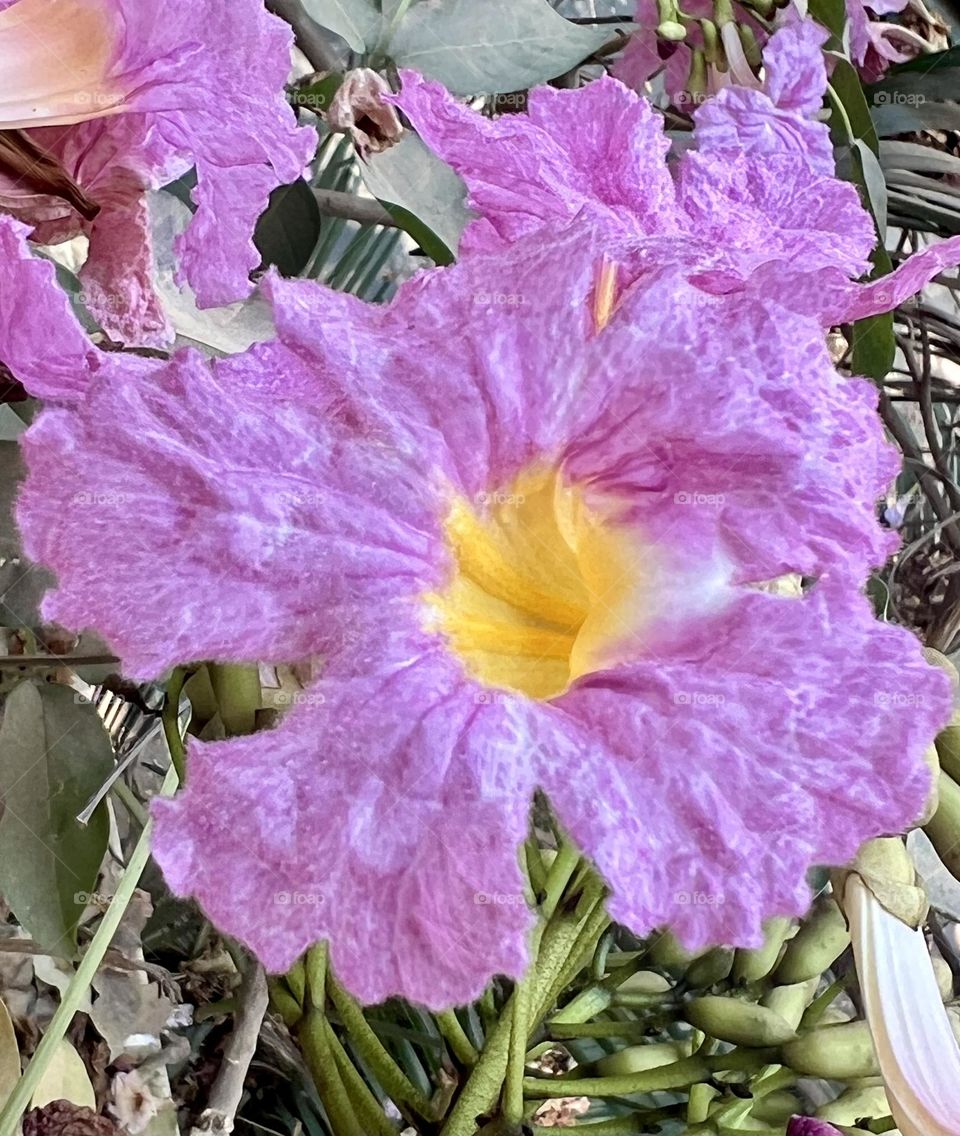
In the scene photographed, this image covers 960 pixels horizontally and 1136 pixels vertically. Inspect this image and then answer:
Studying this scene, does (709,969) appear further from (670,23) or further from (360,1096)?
(670,23)

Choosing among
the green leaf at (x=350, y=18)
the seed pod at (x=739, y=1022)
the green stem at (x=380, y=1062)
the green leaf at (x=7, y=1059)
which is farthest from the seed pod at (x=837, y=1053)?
the green leaf at (x=350, y=18)

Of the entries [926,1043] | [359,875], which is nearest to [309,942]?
[359,875]

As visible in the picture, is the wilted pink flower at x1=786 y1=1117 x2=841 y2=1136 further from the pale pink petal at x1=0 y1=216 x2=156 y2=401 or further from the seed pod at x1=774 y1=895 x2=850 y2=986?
the pale pink petal at x1=0 y1=216 x2=156 y2=401

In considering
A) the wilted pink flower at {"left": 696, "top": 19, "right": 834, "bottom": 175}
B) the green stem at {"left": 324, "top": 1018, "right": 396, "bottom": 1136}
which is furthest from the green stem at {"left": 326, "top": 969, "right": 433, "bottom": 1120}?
the wilted pink flower at {"left": 696, "top": 19, "right": 834, "bottom": 175}

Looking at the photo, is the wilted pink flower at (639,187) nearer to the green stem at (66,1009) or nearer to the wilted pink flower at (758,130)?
the wilted pink flower at (758,130)

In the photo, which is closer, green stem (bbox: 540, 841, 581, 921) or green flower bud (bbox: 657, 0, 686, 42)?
green stem (bbox: 540, 841, 581, 921)
